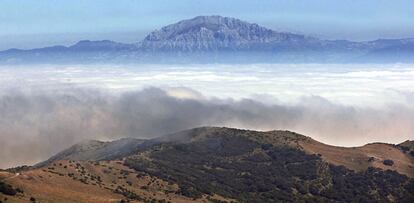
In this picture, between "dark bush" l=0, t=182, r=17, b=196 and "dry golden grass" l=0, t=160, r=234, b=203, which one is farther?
"dry golden grass" l=0, t=160, r=234, b=203

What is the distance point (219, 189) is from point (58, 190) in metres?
63.4

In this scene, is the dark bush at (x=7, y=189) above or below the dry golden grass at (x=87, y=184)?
above

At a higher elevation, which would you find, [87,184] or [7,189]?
[7,189]

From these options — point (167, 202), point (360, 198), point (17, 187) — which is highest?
point (17, 187)

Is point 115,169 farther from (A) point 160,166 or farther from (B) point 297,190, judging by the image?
(B) point 297,190

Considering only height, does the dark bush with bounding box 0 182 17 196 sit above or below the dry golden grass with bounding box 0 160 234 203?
above

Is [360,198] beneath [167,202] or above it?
beneath

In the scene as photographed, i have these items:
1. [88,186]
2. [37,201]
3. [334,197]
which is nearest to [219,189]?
[334,197]

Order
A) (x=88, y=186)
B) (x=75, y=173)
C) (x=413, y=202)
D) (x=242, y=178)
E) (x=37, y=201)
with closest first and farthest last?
(x=37, y=201), (x=88, y=186), (x=75, y=173), (x=413, y=202), (x=242, y=178)

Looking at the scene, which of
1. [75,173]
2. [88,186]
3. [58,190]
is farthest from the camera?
[75,173]

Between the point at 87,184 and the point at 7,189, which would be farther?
the point at 87,184

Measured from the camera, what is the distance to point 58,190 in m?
121

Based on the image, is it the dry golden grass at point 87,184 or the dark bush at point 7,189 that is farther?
the dry golden grass at point 87,184

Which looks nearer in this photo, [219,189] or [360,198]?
[219,189]
